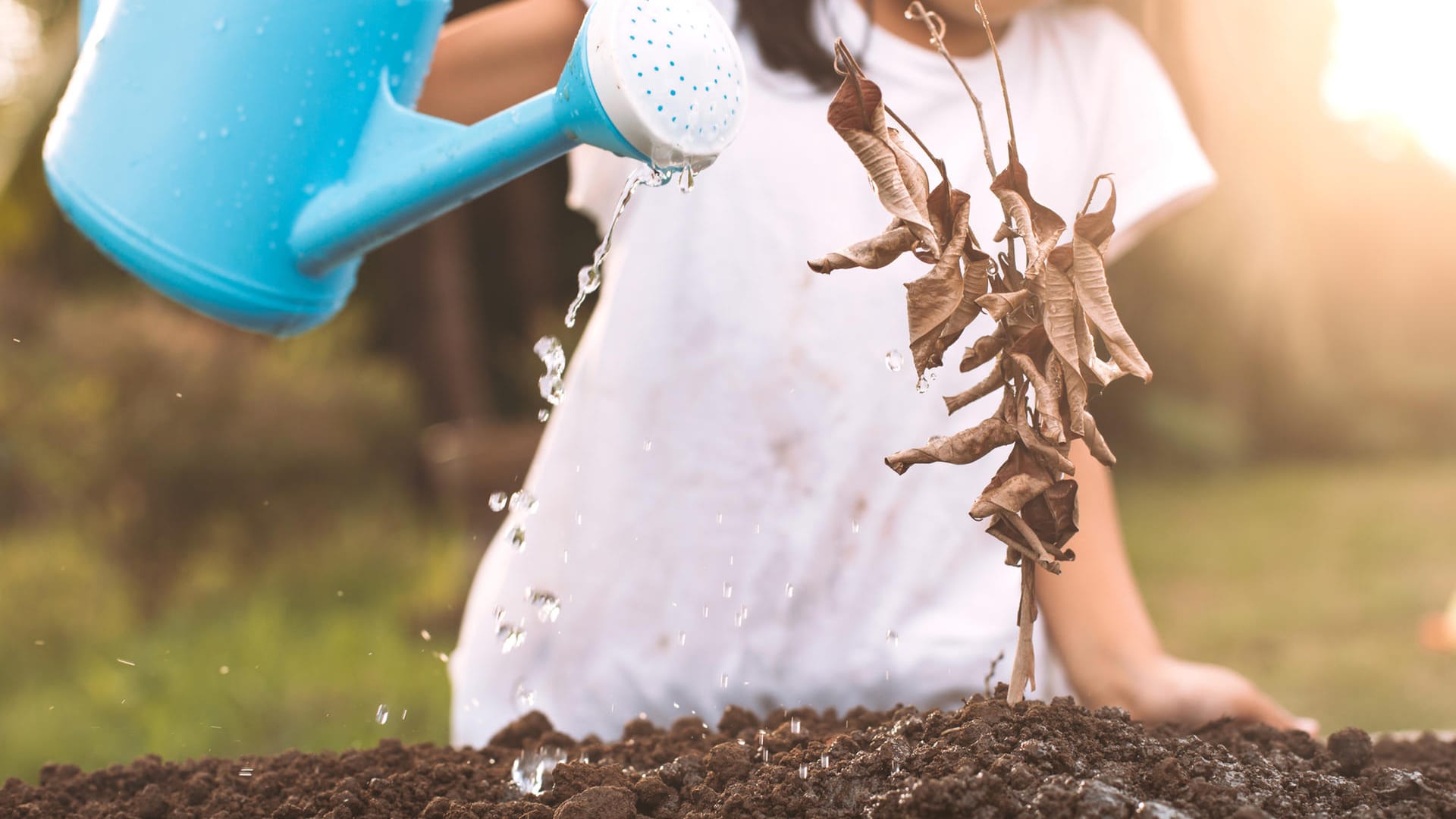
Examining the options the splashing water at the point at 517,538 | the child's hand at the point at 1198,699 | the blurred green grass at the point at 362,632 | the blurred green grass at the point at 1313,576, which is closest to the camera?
the child's hand at the point at 1198,699

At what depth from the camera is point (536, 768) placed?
0.85m

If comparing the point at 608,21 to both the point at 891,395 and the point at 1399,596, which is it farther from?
the point at 1399,596

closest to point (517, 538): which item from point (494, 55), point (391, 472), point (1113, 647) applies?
point (494, 55)

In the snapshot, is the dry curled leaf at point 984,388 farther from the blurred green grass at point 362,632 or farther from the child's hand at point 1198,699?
the blurred green grass at point 362,632

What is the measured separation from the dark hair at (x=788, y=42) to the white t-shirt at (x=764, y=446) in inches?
1.0

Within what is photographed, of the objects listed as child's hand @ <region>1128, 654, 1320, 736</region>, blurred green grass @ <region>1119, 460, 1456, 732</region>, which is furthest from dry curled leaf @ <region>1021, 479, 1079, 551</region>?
blurred green grass @ <region>1119, 460, 1456, 732</region>

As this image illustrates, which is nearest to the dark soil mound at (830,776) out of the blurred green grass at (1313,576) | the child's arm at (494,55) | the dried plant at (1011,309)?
the dried plant at (1011,309)

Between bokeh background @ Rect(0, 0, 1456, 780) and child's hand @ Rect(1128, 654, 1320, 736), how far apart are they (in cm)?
67

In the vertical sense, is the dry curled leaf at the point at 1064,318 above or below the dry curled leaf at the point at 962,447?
above

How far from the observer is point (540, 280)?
16.3ft

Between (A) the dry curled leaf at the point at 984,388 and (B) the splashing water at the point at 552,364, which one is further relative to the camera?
(B) the splashing water at the point at 552,364

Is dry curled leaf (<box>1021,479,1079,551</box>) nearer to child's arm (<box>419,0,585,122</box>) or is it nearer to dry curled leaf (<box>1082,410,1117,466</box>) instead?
dry curled leaf (<box>1082,410,1117,466</box>)

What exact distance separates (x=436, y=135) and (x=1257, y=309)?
21.4ft

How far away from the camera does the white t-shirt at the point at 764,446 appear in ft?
3.76
